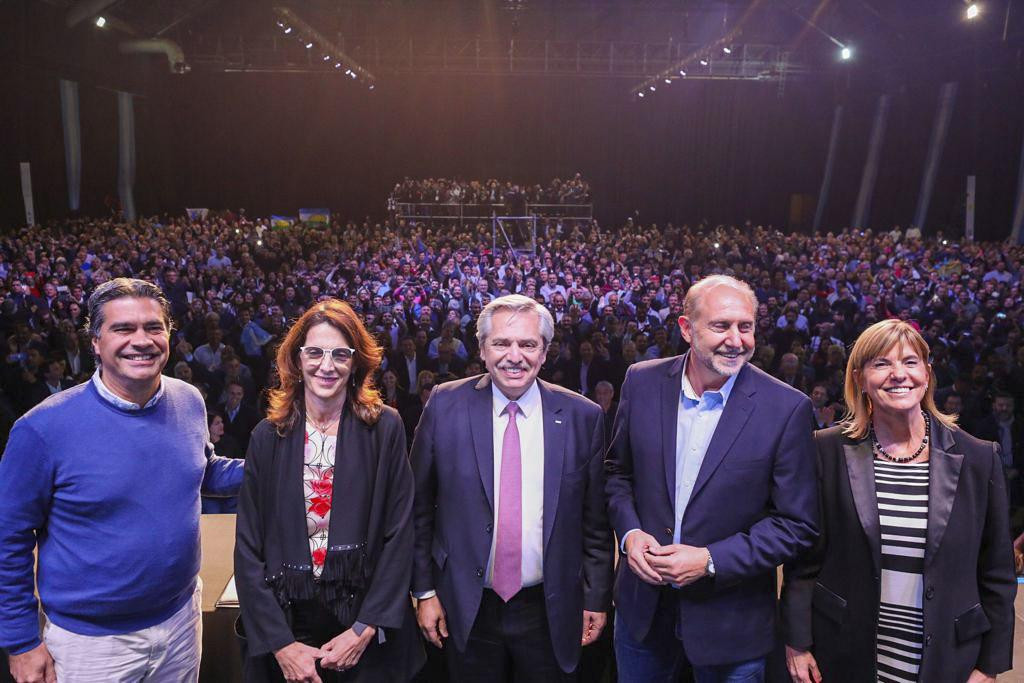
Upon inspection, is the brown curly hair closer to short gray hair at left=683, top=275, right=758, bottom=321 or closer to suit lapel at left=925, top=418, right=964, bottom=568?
short gray hair at left=683, top=275, right=758, bottom=321

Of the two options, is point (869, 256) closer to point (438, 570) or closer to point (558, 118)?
point (558, 118)

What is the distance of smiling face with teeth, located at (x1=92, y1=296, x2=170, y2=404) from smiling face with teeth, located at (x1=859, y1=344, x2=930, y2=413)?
153 centimetres

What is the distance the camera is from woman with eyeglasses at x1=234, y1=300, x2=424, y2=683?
1629 millimetres

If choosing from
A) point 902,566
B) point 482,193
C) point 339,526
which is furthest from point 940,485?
point 482,193

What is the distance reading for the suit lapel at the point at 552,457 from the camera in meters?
1.77

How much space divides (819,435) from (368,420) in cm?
103

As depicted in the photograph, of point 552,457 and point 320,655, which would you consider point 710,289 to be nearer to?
point 552,457

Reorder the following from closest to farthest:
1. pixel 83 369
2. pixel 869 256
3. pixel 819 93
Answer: pixel 83 369 < pixel 869 256 < pixel 819 93

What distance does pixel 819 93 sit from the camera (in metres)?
19.1

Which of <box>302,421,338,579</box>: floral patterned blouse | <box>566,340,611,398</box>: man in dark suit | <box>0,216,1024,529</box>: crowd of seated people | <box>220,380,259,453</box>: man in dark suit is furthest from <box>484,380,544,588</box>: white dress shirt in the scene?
<box>566,340,611,398</box>: man in dark suit

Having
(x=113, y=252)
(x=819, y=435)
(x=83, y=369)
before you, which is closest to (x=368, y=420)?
(x=819, y=435)

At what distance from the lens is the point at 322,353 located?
1668mm

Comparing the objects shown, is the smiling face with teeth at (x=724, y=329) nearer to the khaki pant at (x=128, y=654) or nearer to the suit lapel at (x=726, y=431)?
the suit lapel at (x=726, y=431)

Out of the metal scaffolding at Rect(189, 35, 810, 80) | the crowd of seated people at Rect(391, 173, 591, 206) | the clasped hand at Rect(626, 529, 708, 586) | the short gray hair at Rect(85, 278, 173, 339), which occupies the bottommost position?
the clasped hand at Rect(626, 529, 708, 586)
